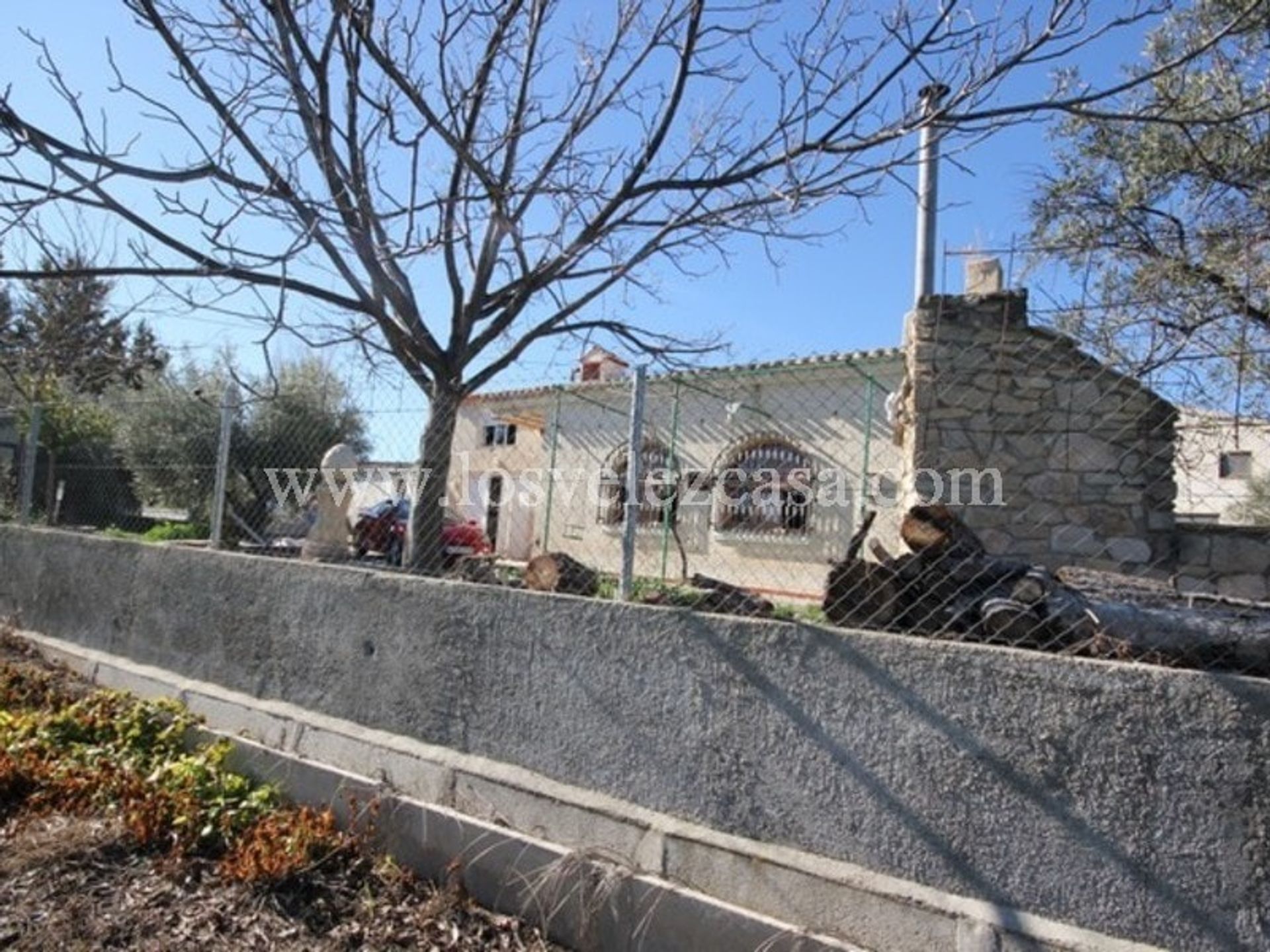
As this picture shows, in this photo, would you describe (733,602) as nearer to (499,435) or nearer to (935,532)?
(935,532)

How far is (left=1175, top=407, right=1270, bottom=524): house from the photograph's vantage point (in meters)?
5.05

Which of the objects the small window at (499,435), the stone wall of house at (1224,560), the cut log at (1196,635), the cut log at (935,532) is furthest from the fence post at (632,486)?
the small window at (499,435)

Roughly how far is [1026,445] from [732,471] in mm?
2498

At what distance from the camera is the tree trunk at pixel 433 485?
15.9ft

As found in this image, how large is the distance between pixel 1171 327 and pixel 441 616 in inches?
166

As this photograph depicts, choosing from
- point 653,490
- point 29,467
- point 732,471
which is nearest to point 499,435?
point 732,471

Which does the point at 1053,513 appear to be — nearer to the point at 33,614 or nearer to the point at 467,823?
the point at 467,823

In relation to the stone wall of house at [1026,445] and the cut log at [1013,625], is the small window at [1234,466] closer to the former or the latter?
the stone wall of house at [1026,445]

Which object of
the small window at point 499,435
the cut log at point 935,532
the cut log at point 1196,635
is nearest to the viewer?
the cut log at point 1196,635

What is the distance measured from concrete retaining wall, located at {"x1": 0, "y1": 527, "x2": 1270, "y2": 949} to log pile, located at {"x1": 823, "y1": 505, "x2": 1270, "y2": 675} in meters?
0.34

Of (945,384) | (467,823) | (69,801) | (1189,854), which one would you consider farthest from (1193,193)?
(69,801)

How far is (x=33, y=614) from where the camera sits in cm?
609

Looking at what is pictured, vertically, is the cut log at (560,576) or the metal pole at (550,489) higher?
the metal pole at (550,489)

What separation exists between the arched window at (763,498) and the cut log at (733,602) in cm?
423
